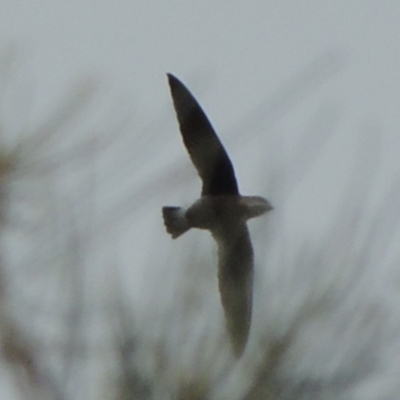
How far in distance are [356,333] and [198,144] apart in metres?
1.57

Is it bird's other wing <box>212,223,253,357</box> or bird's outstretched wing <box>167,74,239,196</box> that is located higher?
bird's outstretched wing <box>167,74,239,196</box>

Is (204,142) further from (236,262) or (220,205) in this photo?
(236,262)

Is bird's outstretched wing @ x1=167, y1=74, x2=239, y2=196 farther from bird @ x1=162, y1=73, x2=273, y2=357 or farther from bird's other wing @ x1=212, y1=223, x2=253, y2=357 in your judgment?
bird's other wing @ x1=212, y1=223, x2=253, y2=357

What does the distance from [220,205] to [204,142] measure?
297 mm

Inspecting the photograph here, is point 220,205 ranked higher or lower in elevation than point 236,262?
higher

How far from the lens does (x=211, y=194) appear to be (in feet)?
9.48

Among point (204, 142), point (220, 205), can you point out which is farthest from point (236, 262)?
point (204, 142)

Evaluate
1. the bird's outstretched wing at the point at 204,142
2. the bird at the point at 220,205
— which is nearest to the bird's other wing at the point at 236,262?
the bird at the point at 220,205

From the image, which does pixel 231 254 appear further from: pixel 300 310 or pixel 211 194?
pixel 300 310

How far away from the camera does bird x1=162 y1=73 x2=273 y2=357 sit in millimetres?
2666

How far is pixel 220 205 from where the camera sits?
115 inches

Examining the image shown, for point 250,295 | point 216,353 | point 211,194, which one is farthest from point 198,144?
point 216,353

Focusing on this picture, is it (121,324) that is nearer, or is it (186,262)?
(121,324)

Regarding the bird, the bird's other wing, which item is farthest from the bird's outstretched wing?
the bird's other wing
